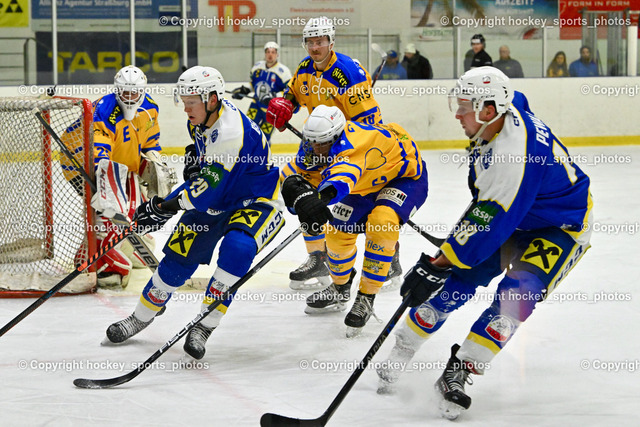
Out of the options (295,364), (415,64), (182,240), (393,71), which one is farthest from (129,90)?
(415,64)

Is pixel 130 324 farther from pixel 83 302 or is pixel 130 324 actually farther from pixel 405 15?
pixel 405 15

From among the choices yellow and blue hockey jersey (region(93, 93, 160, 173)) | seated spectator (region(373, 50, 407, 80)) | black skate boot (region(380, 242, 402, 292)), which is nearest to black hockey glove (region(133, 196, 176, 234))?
yellow and blue hockey jersey (region(93, 93, 160, 173))

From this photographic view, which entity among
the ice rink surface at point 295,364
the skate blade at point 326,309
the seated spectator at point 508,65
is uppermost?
the seated spectator at point 508,65

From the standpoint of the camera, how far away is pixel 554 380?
10.2 feet

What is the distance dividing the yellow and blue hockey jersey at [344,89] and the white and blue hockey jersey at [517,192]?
170 cm

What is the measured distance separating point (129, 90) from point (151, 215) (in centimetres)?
117

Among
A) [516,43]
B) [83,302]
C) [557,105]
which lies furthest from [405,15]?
[83,302]

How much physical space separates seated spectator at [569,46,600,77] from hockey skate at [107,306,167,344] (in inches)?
308

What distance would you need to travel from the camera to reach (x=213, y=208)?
3.45 m

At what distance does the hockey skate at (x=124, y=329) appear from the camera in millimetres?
3518

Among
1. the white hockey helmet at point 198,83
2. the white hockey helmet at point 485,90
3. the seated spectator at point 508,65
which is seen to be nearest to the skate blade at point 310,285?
the white hockey helmet at point 198,83

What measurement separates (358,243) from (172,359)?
7.60 ft

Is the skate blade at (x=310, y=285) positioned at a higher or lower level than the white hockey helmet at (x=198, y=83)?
lower

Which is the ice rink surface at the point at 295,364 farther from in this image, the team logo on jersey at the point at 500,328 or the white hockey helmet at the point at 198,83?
the white hockey helmet at the point at 198,83
